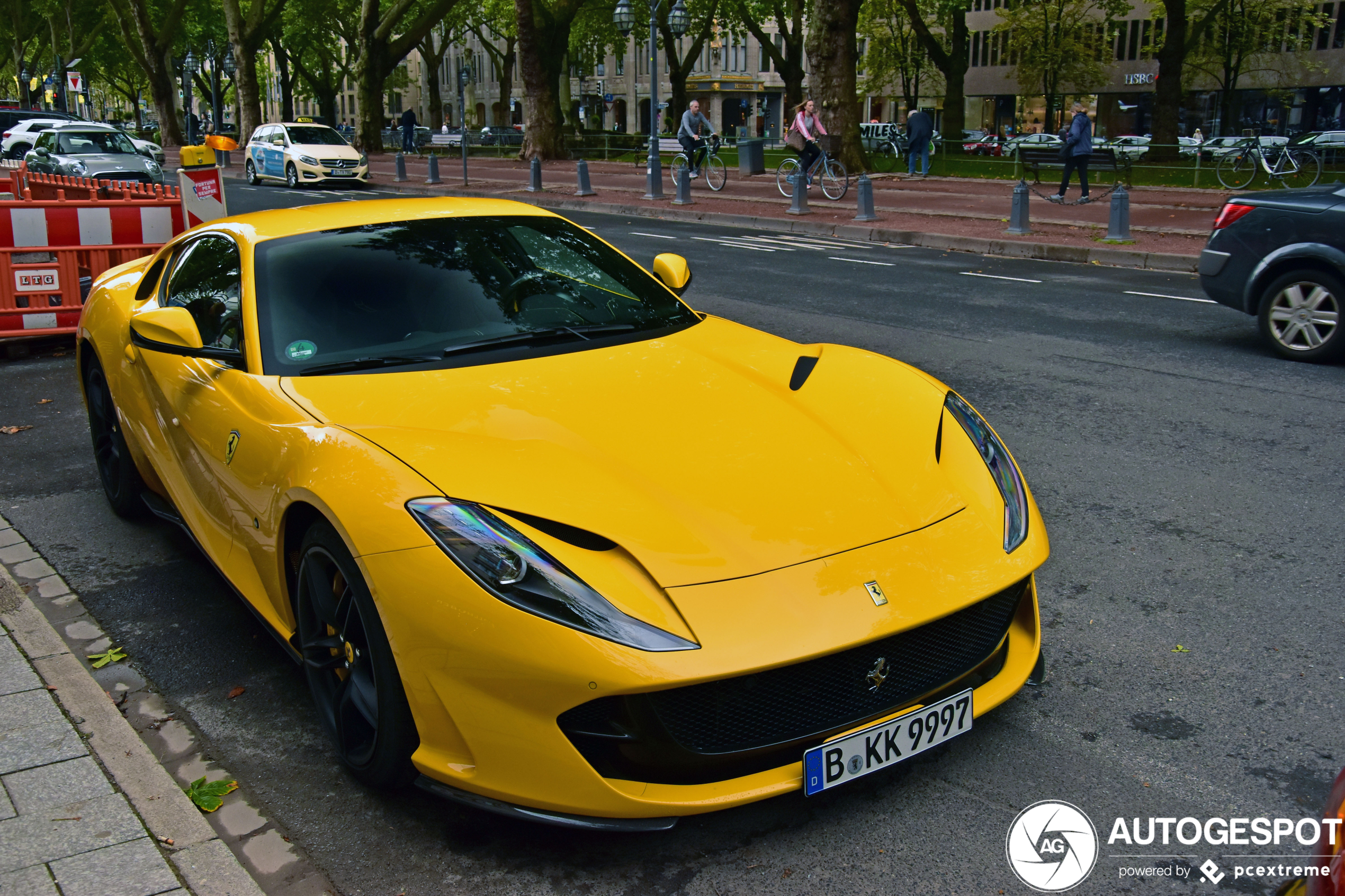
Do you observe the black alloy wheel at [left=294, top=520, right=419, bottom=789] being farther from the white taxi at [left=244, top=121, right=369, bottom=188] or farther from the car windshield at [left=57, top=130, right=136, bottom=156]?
the white taxi at [left=244, top=121, right=369, bottom=188]

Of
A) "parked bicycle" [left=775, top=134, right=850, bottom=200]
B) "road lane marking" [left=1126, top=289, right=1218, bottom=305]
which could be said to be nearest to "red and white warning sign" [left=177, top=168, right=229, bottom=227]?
"road lane marking" [left=1126, top=289, right=1218, bottom=305]

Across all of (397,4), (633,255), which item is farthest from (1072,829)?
(397,4)

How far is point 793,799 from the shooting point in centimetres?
290

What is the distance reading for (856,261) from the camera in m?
14.7

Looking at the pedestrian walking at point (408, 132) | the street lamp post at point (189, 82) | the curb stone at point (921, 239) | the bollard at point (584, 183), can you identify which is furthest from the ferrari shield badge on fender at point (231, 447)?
the street lamp post at point (189, 82)

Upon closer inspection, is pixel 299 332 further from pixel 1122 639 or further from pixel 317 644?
pixel 1122 639

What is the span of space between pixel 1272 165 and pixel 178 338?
24366 millimetres

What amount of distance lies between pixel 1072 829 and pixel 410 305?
2.51m

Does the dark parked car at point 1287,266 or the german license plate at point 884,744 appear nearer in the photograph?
the german license plate at point 884,744

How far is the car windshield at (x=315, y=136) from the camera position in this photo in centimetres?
2955

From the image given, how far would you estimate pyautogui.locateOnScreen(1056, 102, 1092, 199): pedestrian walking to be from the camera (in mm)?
19875

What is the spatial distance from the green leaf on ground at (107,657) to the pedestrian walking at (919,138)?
2720 cm

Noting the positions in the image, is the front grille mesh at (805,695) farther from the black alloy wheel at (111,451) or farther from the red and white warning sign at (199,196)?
the red and white warning sign at (199,196)

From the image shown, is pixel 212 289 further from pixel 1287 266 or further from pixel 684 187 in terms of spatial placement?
pixel 684 187
